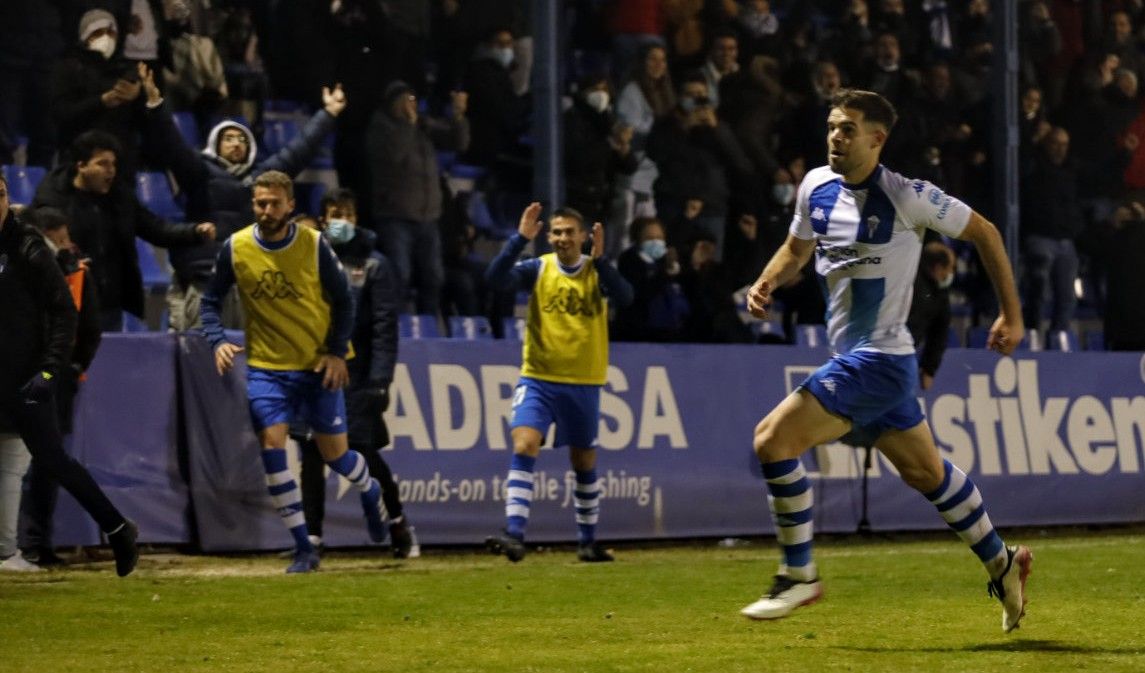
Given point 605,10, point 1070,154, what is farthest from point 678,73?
point 1070,154

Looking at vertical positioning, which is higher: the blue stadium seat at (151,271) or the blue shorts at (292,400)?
the blue stadium seat at (151,271)

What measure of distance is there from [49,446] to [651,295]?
20.6 feet

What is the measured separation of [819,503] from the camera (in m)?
15.0

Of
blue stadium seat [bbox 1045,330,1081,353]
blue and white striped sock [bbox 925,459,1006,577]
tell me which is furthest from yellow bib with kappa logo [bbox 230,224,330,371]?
blue stadium seat [bbox 1045,330,1081,353]

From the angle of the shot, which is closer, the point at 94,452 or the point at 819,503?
the point at 94,452

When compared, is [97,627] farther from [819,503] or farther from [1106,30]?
[1106,30]

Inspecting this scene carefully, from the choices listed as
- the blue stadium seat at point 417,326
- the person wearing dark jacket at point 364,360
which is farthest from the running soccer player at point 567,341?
the blue stadium seat at point 417,326

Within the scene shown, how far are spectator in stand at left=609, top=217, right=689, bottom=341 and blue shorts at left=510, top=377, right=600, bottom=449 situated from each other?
9.92 ft

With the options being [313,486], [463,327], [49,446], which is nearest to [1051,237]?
[463,327]

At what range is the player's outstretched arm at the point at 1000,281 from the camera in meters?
7.54

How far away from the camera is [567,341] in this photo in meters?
12.4

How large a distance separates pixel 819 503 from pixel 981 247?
748 centimetres

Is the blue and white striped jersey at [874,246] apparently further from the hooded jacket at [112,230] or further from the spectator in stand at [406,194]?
the spectator in stand at [406,194]

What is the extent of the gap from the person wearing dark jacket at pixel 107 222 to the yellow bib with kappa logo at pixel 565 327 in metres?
2.04
